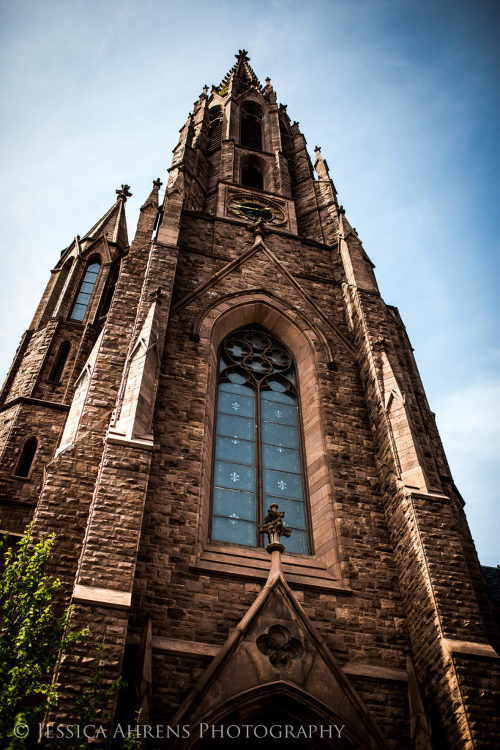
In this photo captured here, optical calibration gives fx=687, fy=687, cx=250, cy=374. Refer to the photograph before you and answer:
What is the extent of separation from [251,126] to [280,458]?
63.2 ft

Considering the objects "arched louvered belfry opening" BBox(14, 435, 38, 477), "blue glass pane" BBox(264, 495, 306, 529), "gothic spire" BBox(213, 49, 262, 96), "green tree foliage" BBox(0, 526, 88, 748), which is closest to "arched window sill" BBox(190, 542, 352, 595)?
"blue glass pane" BBox(264, 495, 306, 529)

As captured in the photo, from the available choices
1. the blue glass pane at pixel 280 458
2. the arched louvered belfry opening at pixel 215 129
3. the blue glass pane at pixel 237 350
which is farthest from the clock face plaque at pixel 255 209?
the blue glass pane at pixel 280 458

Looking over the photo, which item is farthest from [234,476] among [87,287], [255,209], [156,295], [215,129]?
[215,129]

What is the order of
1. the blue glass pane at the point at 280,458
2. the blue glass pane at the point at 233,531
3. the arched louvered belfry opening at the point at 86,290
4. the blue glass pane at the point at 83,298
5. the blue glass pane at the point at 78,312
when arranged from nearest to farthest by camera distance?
the blue glass pane at the point at 233,531 → the blue glass pane at the point at 280,458 → the blue glass pane at the point at 78,312 → the arched louvered belfry opening at the point at 86,290 → the blue glass pane at the point at 83,298

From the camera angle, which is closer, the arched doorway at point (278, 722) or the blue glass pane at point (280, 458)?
the arched doorway at point (278, 722)

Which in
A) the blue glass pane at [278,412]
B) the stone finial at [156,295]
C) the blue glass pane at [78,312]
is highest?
the blue glass pane at [78,312]

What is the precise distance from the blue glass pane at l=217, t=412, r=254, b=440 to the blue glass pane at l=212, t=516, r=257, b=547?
6.42 ft

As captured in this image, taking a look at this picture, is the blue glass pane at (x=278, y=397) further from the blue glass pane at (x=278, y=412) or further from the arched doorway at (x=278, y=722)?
the arched doorway at (x=278, y=722)

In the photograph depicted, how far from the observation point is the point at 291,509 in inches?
450

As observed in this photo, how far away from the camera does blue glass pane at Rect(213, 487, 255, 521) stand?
10958 mm

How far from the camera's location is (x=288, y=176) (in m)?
23.0

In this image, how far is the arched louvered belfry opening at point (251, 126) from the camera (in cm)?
2639

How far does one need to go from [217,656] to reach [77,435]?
4.27 metres

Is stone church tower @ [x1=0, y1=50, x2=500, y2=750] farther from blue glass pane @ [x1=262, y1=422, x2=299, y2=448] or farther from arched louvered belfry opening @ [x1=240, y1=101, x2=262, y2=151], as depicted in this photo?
arched louvered belfry opening @ [x1=240, y1=101, x2=262, y2=151]
